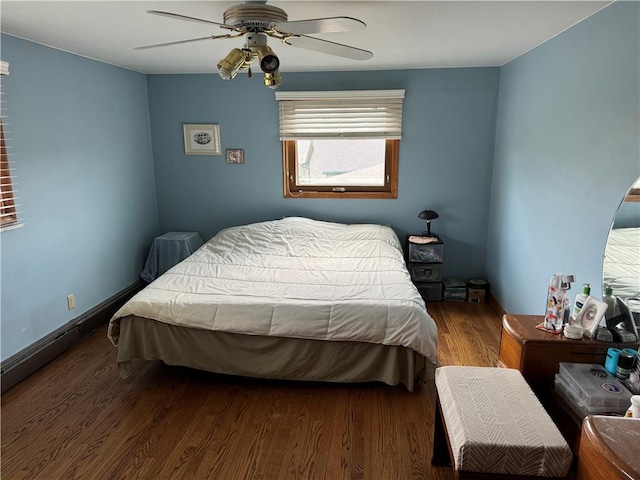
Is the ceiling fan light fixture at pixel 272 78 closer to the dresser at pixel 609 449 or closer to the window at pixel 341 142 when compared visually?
the dresser at pixel 609 449

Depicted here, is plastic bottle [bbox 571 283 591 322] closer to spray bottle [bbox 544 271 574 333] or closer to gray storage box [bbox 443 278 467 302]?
spray bottle [bbox 544 271 574 333]

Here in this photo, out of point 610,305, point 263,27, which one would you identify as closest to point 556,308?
point 610,305

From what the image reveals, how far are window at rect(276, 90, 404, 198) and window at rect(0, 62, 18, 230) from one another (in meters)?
2.26

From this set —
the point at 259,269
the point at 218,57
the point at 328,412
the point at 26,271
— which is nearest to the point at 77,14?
the point at 218,57

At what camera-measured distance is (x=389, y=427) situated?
231 centimetres

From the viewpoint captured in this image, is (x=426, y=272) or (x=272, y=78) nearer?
(x=272, y=78)

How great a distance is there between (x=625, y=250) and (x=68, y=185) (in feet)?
11.7

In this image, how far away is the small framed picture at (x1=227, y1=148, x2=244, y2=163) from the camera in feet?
14.1

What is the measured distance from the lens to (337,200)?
14.2ft

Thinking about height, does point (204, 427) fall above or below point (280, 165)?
below

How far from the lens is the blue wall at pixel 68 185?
2.75 m

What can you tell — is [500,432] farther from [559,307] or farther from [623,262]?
[623,262]

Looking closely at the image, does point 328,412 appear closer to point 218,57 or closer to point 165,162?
point 218,57

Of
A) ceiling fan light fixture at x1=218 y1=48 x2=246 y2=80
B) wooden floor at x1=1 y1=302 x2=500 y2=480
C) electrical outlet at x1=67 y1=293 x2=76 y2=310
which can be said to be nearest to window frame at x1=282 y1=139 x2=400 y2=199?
wooden floor at x1=1 y1=302 x2=500 y2=480
